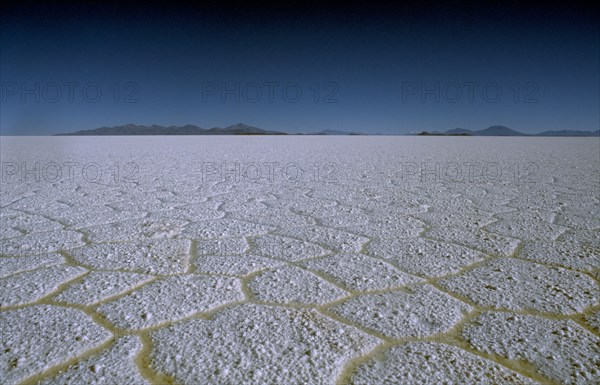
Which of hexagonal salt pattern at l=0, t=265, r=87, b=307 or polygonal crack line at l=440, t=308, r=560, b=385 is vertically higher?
hexagonal salt pattern at l=0, t=265, r=87, b=307

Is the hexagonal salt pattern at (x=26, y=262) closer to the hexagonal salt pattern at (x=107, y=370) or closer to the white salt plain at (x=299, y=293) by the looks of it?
the white salt plain at (x=299, y=293)

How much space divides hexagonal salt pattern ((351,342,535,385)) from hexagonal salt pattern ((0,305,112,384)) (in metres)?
0.61

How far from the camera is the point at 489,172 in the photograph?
4219 millimetres

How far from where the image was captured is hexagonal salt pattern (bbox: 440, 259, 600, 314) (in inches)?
41.8

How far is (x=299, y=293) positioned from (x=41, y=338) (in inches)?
25.6

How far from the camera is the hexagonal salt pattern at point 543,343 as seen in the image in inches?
31.0

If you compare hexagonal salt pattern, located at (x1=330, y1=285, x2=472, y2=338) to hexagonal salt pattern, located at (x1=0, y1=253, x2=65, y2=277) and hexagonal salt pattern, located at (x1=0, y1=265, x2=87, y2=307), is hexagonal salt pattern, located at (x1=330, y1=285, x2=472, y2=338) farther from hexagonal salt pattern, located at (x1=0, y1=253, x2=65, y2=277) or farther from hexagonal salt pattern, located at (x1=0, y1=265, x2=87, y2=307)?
hexagonal salt pattern, located at (x1=0, y1=253, x2=65, y2=277)

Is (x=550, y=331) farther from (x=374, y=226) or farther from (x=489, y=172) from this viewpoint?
(x=489, y=172)

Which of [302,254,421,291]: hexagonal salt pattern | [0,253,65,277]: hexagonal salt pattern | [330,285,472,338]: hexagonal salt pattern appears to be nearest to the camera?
[330,285,472,338]: hexagonal salt pattern

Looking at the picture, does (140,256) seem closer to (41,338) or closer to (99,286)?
(99,286)

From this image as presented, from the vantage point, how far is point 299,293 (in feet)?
3.72

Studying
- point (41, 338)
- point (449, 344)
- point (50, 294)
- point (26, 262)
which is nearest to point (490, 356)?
point (449, 344)

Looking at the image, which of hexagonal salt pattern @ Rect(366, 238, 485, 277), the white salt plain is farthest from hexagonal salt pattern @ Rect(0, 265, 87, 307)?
hexagonal salt pattern @ Rect(366, 238, 485, 277)

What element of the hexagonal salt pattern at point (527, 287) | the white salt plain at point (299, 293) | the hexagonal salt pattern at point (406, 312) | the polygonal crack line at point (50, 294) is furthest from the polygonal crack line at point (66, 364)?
the hexagonal salt pattern at point (527, 287)
